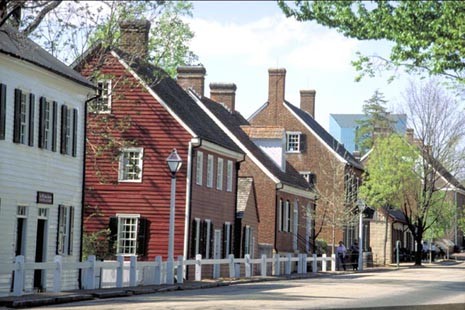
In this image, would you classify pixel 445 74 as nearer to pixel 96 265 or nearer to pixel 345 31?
pixel 345 31

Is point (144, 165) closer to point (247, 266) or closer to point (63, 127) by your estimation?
point (247, 266)

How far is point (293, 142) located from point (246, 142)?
56.4ft

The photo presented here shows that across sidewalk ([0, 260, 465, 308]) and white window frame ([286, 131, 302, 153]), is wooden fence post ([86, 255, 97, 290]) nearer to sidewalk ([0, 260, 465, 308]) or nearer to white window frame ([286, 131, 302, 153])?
sidewalk ([0, 260, 465, 308])

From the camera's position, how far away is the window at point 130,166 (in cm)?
4581

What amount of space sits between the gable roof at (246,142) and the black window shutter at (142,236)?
36.6 feet

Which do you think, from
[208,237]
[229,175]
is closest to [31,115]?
[208,237]

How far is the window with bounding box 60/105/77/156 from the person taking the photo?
116ft

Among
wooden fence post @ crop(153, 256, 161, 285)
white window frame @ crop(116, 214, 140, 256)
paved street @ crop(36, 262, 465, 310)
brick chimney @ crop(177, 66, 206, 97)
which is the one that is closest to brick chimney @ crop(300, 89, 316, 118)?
brick chimney @ crop(177, 66, 206, 97)

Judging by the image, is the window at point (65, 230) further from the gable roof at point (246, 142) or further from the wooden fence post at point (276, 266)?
the gable roof at point (246, 142)

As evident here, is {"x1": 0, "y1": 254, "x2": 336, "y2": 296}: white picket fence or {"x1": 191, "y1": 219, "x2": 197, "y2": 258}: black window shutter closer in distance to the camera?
{"x1": 0, "y1": 254, "x2": 336, "y2": 296}: white picket fence

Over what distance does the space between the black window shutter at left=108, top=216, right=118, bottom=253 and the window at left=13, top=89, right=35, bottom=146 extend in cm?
1249

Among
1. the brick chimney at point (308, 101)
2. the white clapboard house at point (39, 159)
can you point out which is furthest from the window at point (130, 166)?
the brick chimney at point (308, 101)

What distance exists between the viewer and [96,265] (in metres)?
30.3

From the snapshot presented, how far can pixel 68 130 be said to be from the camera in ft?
118
